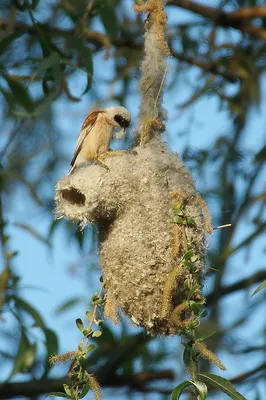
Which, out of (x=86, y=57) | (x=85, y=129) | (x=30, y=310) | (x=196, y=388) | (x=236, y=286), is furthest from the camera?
(x=236, y=286)

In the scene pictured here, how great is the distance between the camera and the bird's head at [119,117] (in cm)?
398

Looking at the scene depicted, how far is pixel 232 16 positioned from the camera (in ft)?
17.2

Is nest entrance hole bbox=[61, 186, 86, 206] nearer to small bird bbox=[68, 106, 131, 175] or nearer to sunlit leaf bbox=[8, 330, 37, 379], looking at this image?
small bird bbox=[68, 106, 131, 175]

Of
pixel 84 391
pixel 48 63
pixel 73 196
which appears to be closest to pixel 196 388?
pixel 84 391

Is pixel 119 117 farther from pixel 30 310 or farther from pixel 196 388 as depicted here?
pixel 196 388

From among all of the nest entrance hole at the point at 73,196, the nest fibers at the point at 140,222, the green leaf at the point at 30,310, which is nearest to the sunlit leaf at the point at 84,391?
the nest fibers at the point at 140,222

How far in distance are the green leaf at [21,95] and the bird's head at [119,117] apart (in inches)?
15.3

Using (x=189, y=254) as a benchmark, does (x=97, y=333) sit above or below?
below

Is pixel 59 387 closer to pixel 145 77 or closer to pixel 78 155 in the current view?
pixel 78 155

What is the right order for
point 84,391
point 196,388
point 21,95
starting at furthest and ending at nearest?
point 21,95
point 84,391
point 196,388

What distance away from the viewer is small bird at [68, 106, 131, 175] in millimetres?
3980

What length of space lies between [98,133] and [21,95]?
427 millimetres

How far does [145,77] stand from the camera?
3631 mm

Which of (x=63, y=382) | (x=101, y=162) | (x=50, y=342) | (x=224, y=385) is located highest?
(x=101, y=162)
